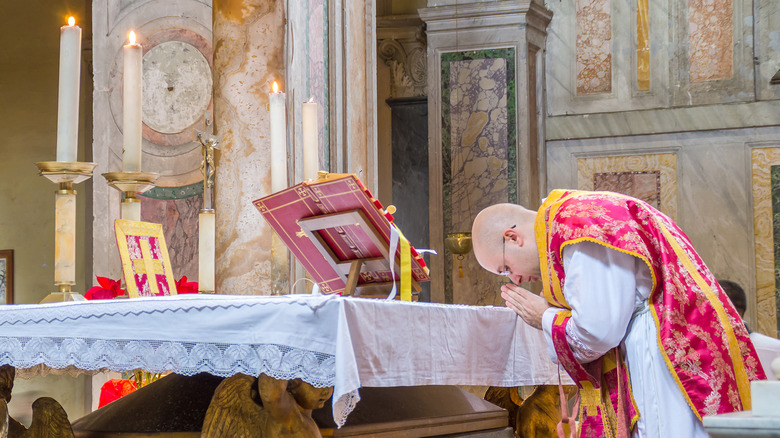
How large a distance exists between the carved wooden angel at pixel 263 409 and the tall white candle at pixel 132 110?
29.4 inches

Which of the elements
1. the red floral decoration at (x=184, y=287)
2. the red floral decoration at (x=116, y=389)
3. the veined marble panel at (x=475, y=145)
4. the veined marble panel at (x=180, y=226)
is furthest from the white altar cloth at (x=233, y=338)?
the veined marble panel at (x=475, y=145)

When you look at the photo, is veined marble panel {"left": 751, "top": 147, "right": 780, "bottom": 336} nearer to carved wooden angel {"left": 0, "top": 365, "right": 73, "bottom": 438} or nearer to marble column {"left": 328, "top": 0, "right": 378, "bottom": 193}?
marble column {"left": 328, "top": 0, "right": 378, "bottom": 193}

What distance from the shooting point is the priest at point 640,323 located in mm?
2533

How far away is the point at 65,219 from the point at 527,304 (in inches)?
53.5

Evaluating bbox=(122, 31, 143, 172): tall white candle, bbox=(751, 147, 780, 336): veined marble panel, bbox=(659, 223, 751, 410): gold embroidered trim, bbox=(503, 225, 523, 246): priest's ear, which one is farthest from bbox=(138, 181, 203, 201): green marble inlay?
bbox=(751, 147, 780, 336): veined marble panel

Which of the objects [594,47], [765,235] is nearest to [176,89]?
[594,47]

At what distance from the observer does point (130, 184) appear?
2871 mm

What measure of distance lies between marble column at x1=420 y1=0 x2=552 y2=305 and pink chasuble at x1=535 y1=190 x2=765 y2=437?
559 cm

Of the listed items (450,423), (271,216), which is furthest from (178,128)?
(450,423)

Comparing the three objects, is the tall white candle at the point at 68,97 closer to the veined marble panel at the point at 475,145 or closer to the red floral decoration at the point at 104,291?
the red floral decoration at the point at 104,291

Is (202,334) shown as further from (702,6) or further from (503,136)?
(702,6)

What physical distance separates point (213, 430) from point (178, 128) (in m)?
3.45

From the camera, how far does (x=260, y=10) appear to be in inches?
182

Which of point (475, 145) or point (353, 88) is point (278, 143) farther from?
point (475, 145)
